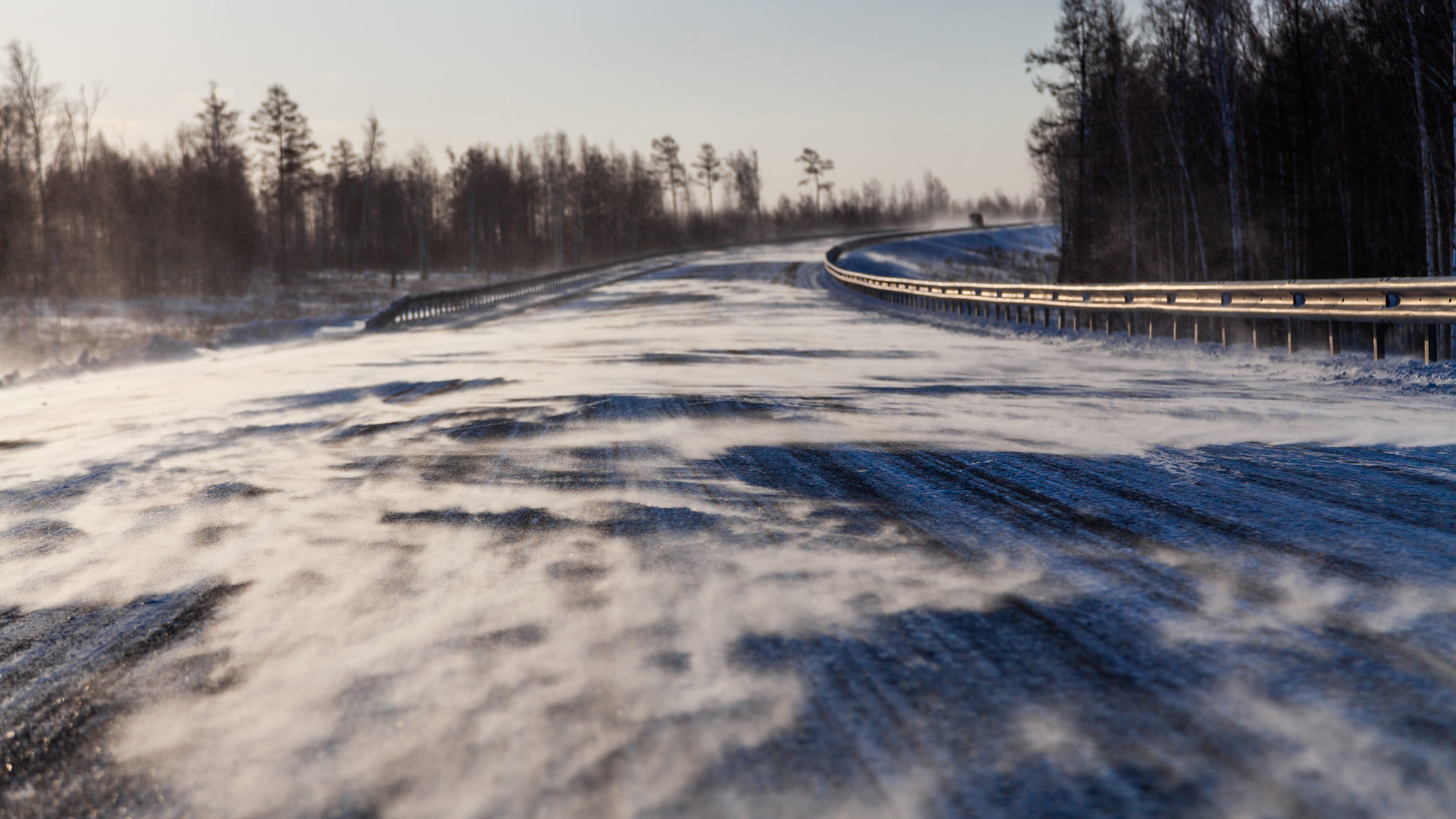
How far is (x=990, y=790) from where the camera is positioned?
7.07 ft

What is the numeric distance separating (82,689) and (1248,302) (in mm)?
14939

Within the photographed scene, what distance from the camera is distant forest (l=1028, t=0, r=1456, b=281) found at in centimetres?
2973

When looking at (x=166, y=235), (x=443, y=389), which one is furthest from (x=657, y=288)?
(x=166, y=235)

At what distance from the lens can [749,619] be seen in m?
3.32

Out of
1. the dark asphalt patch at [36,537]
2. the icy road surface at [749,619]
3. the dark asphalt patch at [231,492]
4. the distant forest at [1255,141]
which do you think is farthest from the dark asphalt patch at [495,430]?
the distant forest at [1255,141]

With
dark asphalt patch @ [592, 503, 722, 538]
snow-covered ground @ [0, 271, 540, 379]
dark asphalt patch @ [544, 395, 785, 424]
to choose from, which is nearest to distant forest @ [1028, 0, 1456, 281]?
dark asphalt patch @ [544, 395, 785, 424]

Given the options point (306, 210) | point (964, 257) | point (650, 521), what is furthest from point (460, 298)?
point (306, 210)

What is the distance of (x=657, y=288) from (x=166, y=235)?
45.8 metres

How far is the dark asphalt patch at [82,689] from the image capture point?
7.75 feet

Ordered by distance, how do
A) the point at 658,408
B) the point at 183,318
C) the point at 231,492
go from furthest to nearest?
the point at 183,318, the point at 658,408, the point at 231,492

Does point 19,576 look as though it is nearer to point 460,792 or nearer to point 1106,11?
point 460,792

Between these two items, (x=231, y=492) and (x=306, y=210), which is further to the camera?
(x=306, y=210)

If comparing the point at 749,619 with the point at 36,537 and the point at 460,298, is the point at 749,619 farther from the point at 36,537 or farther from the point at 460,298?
the point at 460,298

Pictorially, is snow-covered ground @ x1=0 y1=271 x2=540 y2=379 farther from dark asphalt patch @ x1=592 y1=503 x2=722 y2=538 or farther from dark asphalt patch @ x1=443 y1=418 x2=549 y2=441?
dark asphalt patch @ x1=592 y1=503 x2=722 y2=538
